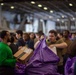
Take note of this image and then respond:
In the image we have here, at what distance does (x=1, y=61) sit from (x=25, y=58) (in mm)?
502

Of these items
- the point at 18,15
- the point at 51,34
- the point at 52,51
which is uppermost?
the point at 18,15

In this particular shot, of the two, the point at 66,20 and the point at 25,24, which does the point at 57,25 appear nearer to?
the point at 66,20

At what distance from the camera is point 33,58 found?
3863mm

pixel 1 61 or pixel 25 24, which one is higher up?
pixel 25 24

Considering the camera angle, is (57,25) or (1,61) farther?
(57,25)

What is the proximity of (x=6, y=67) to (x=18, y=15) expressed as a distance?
24208mm

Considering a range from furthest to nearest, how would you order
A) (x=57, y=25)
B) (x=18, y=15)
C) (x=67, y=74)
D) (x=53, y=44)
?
(x=57, y=25) → (x=18, y=15) → (x=53, y=44) → (x=67, y=74)

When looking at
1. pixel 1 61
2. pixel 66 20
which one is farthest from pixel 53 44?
pixel 66 20

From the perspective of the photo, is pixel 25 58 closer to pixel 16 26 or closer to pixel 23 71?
pixel 23 71

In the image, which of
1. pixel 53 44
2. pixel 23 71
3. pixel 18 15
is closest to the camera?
pixel 23 71

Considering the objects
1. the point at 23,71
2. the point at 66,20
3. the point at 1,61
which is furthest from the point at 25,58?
the point at 66,20

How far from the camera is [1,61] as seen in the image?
380 centimetres

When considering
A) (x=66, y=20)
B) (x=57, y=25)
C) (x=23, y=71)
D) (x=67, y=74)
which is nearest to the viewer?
(x=67, y=74)

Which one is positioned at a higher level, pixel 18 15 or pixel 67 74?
pixel 18 15
